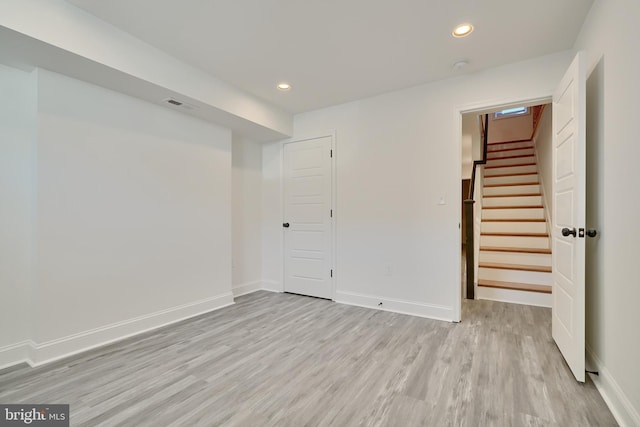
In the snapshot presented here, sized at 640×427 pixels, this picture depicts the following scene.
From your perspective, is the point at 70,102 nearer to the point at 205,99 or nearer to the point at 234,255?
the point at 205,99

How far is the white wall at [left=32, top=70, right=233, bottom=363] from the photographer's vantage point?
2.21 meters

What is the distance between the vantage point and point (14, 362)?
7.04 feet

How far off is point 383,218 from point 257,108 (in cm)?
203

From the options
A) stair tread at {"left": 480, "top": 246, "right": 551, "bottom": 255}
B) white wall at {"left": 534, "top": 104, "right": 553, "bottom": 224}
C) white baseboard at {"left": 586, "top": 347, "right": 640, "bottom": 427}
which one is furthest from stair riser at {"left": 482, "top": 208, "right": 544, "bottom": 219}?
white baseboard at {"left": 586, "top": 347, "right": 640, "bottom": 427}

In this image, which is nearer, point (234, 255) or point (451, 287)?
point (451, 287)

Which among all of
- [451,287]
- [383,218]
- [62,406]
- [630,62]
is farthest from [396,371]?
[630,62]

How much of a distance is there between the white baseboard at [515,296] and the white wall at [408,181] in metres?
1.05

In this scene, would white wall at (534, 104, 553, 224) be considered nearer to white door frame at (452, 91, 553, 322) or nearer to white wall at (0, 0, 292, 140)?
white door frame at (452, 91, 553, 322)

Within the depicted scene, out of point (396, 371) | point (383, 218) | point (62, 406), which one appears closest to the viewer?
point (62, 406)

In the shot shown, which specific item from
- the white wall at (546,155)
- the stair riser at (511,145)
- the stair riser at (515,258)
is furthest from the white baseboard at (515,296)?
the stair riser at (511,145)

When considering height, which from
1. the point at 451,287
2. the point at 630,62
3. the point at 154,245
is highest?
the point at 630,62

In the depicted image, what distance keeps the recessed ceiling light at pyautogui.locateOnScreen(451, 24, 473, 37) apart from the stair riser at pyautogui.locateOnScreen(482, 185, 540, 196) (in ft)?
11.6

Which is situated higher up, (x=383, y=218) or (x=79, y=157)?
(x=79, y=157)

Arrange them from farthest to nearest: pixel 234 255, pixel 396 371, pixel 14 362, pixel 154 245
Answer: pixel 234 255 → pixel 154 245 → pixel 14 362 → pixel 396 371
